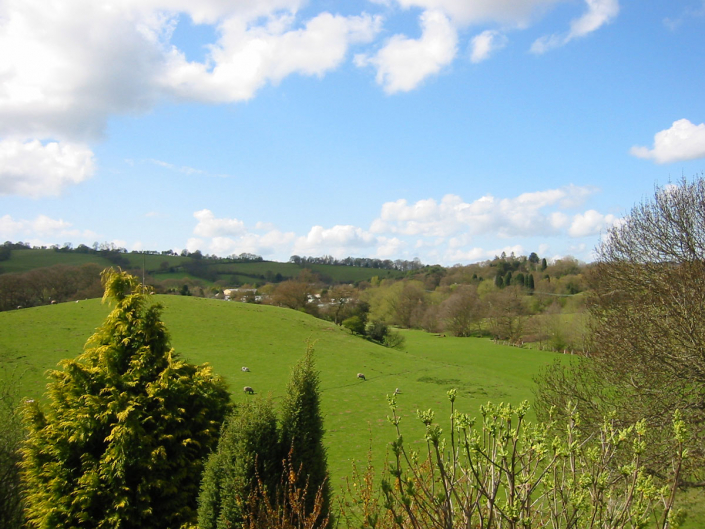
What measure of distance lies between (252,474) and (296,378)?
1657 millimetres

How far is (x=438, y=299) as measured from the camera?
86938 millimetres

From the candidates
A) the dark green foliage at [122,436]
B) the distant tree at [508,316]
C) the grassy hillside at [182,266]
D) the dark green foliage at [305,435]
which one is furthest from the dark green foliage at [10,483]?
the grassy hillside at [182,266]

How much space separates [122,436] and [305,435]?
3054mm

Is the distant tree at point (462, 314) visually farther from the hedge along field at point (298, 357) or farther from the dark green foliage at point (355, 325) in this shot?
the dark green foliage at point (355, 325)

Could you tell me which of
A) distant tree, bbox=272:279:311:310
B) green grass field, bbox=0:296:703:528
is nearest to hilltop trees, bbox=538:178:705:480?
green grass field, bbox=0:296:703:528

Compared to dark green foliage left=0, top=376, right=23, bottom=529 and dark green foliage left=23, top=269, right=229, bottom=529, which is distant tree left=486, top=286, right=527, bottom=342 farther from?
dark green foliage left=0, top=376, right=23, bottom=529

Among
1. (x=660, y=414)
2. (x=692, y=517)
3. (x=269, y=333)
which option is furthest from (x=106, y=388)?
(x=269, y=333)

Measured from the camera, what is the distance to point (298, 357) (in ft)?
114

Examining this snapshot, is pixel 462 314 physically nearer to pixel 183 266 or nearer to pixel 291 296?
pixel 291 296

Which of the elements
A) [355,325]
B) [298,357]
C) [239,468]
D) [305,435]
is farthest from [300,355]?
[239,468]

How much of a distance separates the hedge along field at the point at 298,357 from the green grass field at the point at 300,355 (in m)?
0.07

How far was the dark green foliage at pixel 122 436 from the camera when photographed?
7.35 meters

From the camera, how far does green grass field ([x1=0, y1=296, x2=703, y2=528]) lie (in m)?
23.2

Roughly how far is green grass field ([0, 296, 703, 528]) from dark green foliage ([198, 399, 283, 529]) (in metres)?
9.60
